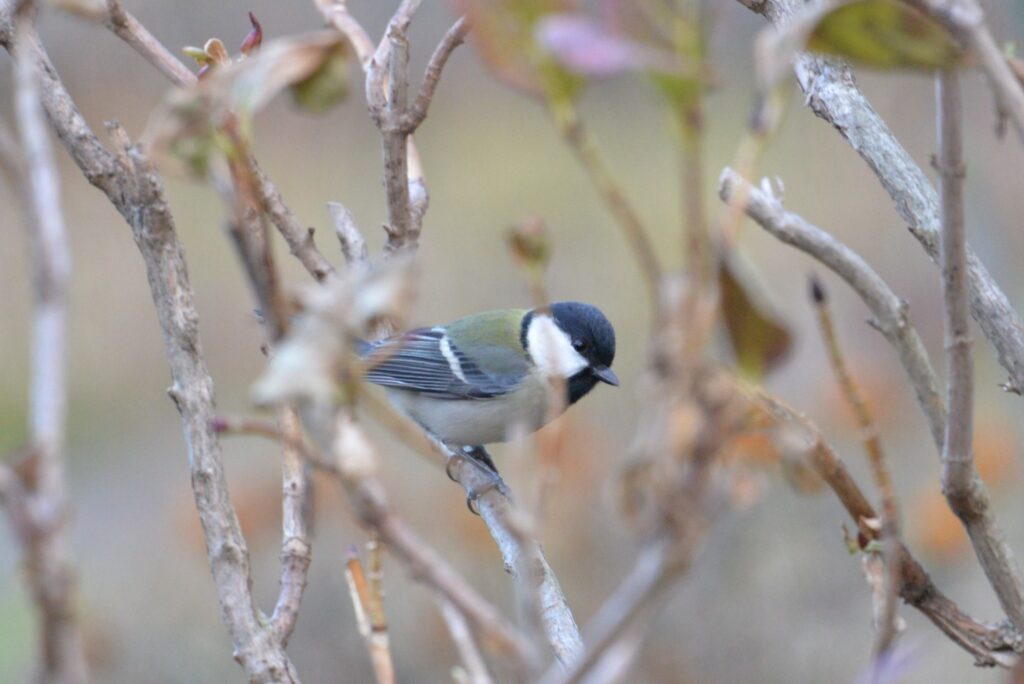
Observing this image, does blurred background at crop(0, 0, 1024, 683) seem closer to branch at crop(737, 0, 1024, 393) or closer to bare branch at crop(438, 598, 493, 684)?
bare branch at crop(438, 598, 493, 684)

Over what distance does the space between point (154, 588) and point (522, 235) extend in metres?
3.58

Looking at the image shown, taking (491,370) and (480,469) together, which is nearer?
(480,469)

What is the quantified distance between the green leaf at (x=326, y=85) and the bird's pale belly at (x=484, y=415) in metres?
2.06

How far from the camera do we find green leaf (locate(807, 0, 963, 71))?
513mm

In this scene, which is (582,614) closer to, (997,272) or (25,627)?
(997,272)

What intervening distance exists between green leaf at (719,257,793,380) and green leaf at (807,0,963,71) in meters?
0.13

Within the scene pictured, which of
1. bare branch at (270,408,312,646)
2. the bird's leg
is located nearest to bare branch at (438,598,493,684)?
bare branch at (270,408,312,646)

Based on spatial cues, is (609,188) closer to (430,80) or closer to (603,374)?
(430,80)

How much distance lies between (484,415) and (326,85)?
2.10 metres

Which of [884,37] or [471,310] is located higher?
[884,37]

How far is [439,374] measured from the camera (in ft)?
9.00

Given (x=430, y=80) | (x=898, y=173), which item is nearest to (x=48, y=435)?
(x=898, y=173)

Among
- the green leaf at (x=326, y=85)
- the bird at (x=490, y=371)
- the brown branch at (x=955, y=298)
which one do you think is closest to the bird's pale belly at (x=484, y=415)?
the bird at (x=490, y=371)

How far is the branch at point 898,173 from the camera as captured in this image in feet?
3.53
